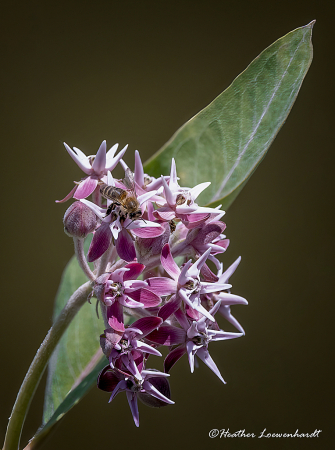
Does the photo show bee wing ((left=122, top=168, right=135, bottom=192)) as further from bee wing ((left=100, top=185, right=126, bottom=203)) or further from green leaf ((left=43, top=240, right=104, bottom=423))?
green leaf ((left=43, top=240, right=104, bottom=423))

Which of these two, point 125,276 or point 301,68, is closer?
point 125,276

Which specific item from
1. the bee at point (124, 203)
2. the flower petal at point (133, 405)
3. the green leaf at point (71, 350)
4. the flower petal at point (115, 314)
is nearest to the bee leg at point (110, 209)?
the bee at point (124, 203)

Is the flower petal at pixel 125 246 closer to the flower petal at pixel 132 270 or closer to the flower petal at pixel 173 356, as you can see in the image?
the flower petal at pixel 132 270

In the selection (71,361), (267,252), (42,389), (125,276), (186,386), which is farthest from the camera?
(267,252)

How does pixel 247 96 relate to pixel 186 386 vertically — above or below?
above

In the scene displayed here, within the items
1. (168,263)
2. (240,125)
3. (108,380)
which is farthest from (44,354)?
(240,125)

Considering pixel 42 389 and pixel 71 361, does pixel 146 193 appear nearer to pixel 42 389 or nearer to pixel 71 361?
pixel 71 361

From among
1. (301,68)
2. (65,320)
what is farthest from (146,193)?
(301,68)

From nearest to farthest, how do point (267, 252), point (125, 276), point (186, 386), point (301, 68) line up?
point (125, 276), point (301, 68), point (186, 386), point (267, 252)
